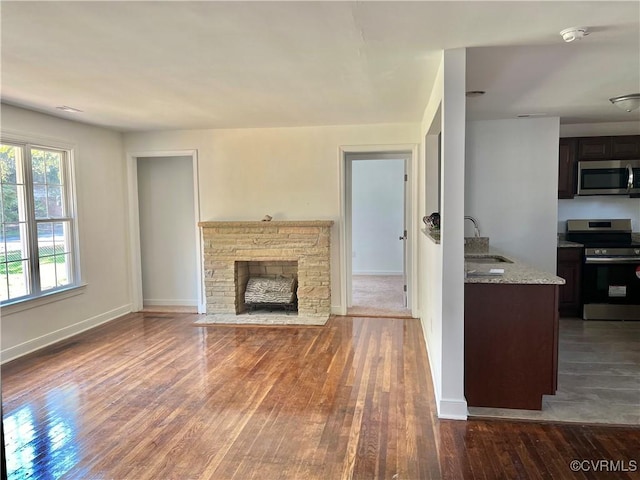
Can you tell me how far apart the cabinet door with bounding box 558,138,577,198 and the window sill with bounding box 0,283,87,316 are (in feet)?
19.1

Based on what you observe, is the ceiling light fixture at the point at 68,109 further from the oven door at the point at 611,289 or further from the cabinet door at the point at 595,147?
the oven door at the point at 611,289

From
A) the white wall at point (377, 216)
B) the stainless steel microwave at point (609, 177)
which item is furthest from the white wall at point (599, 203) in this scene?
the white wall at point (377, 216)

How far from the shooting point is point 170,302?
6164 mm

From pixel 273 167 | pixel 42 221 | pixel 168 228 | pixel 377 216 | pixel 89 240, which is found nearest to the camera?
pixel 42 221

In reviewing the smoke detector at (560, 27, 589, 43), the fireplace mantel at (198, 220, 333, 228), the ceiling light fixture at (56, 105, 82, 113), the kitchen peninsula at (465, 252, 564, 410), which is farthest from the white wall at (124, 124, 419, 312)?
the smoke detector at (560, 27, 589, 43)

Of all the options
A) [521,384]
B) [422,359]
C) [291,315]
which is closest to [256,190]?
[291,315]

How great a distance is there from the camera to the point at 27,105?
13.3ft

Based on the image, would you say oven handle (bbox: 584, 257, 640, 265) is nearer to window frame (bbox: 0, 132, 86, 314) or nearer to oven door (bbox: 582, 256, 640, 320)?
oven door (bbox: 582, 256, 640, 320)

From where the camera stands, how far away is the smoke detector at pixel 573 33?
2346mm

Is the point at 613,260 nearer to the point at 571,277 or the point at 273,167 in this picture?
the point at 571,277

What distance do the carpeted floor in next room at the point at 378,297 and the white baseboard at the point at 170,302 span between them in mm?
2264

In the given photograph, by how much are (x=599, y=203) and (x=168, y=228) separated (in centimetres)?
576

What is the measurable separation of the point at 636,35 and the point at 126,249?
5663 mm

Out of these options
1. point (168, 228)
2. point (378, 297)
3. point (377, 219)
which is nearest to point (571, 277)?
point (378, 297)
